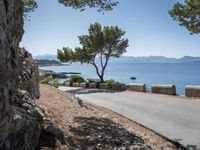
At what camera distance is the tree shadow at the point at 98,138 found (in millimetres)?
7032

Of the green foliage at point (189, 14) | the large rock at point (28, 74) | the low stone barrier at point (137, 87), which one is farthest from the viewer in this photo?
the low stone barrier at point (137, 87)

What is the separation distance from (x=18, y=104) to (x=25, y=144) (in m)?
1.04

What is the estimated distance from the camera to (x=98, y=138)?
7695mm

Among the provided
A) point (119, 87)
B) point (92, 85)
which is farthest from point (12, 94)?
point (92, 85)

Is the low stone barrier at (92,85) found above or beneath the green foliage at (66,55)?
beneath

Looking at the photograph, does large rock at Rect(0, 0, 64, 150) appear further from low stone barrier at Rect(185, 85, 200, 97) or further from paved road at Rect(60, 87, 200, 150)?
low stone barrier at Rect(185, 85, 200, 97)

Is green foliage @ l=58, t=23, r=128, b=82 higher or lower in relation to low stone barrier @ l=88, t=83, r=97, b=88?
higher

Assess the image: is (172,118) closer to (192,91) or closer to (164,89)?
(192,91)

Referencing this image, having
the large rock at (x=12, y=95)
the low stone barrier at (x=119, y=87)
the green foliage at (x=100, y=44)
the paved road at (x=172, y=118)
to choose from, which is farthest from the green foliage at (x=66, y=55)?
the large rock at (x=12, y=95)

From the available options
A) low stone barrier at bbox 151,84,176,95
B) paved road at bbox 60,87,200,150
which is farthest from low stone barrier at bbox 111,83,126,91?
paved road at bbox 60,87,200,150

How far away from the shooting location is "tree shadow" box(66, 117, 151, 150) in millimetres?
7032

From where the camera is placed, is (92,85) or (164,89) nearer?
(164,89)

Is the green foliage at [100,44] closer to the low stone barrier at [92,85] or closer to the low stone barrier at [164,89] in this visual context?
the low stone barrier at [92,85]

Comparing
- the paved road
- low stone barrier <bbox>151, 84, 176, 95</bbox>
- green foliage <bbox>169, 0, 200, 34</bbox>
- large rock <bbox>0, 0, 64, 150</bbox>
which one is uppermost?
green foliage <bbox>169, 0, 200, 34</bbox>
